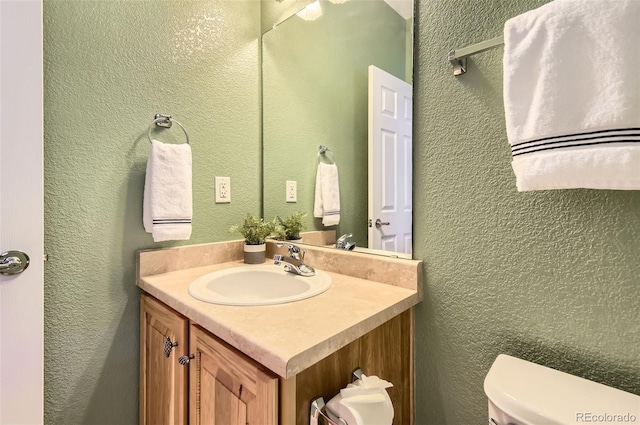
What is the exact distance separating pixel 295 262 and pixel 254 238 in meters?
0.27

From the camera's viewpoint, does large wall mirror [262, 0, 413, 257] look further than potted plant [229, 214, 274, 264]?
No

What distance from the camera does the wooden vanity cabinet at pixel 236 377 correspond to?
568mm

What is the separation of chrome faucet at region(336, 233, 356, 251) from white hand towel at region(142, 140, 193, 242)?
569mm

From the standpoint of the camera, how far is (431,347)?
87cm

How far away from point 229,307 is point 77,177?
683mm

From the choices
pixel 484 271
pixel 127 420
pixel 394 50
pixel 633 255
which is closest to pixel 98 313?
pixel 127 420

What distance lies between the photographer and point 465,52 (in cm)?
77

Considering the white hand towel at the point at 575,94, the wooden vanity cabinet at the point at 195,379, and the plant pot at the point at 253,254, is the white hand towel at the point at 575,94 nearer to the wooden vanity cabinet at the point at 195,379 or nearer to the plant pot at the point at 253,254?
the wooden vanity cabinet at the point at 195,379

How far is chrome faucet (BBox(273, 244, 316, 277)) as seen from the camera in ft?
3.39

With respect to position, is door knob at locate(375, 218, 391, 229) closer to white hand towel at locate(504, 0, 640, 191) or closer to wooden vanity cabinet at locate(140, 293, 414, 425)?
wooden vanity cabinet at locate(140, 293, 414, 425)
